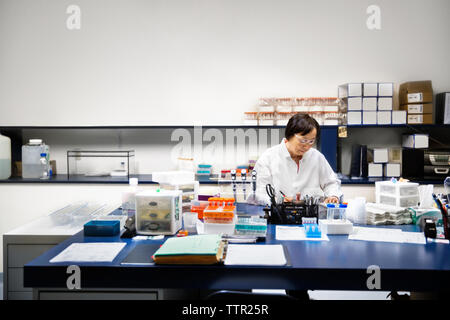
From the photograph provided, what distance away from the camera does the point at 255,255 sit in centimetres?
146

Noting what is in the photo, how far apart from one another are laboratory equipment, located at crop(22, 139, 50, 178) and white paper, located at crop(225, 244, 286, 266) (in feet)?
9.98

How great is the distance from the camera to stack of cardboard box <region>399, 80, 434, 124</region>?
3.65 m

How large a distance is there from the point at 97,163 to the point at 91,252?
109 inches

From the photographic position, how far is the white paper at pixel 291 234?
1.72m

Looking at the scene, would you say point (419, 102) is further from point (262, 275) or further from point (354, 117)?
point (262, 275)

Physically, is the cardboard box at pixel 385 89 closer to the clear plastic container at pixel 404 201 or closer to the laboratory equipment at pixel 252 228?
the clear plastic container at pixel 404 201

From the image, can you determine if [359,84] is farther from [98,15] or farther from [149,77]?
[98,15]

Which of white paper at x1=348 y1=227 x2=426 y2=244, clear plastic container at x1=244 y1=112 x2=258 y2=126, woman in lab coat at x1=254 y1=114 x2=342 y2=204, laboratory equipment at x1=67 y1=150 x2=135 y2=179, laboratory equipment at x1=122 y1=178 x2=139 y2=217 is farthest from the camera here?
laboratory equipment at x1=67 y1=150 x2=135 y2=179

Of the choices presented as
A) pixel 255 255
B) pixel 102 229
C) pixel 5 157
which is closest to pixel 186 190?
pixel 102 229

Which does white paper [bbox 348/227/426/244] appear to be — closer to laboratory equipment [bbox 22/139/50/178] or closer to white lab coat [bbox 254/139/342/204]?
white lab coat [bbox 254/139/342/204]

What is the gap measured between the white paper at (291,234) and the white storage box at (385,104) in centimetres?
224

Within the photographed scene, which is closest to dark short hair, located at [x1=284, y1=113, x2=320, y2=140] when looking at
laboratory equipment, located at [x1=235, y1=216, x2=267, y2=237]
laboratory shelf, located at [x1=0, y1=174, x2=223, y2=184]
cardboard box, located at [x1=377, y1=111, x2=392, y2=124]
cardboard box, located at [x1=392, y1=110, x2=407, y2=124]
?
laboratory equipment, located at [x1=235, y1=216, x2=267, y2=237]

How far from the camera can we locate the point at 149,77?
3.98 m
